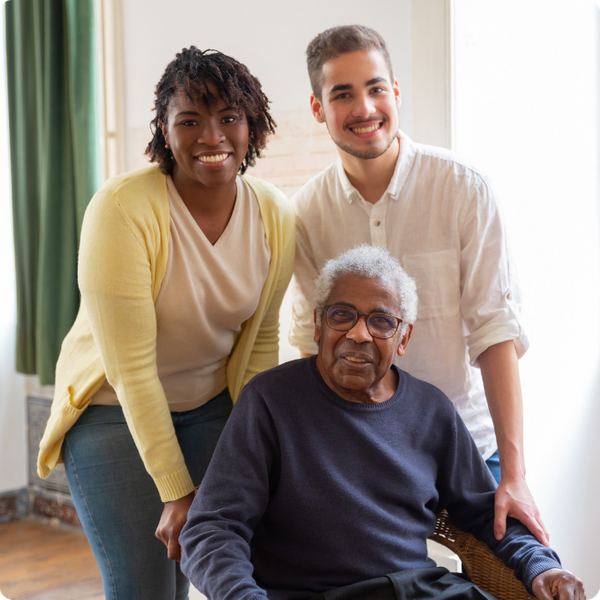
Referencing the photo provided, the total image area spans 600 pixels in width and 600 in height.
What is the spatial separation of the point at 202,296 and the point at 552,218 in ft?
4.64

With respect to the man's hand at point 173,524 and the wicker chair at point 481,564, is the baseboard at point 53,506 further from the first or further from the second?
the wicker chair at point 481,564

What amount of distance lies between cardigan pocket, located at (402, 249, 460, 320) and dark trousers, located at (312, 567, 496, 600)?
2.16ft

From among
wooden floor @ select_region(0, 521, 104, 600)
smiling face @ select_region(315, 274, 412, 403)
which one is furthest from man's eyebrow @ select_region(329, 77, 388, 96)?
wooden floor @ select_region(0, 521, 104, 600)

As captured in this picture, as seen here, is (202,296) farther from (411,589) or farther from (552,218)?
(552,218)

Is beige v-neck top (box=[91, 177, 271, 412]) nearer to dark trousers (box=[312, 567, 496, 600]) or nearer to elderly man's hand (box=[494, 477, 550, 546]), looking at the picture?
dark trousers (box=[312, 567, 496, 600])

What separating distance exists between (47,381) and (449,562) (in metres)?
2.21

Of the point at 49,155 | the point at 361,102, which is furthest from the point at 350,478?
the point at 49,155

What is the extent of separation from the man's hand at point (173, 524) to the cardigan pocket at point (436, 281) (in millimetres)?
791

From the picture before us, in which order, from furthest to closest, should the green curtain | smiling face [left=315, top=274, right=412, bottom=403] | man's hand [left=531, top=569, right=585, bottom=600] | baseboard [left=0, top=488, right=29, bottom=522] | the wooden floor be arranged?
1. baseboard [left=0, top=488, right=29, bottom=522]
2. the green curtain
3. the wooden floor
4. smiling face [left=315, top=274, right=412, bottom=403]
5. man's hand [left=531, top=569, right=585, bottom=600]

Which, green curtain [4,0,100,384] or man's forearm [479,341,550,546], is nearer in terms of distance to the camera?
man's forearm [479,341,550,546]

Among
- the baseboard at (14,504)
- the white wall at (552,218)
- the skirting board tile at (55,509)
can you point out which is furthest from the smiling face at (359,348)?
the baseboard at (14,504)

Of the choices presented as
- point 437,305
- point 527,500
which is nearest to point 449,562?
point 527,500

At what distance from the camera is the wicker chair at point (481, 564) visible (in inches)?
58.2

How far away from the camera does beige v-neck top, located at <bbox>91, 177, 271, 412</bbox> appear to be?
5.08 ft
